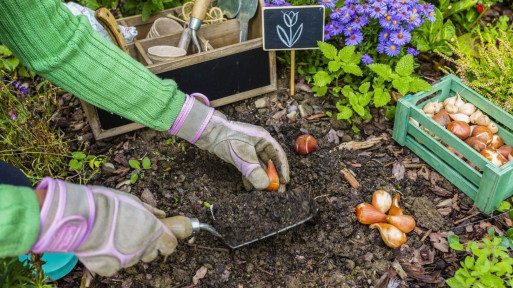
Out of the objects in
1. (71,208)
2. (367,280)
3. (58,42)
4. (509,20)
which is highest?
(58,42)

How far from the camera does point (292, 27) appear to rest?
104 inches

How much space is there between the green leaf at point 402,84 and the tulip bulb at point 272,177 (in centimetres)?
71

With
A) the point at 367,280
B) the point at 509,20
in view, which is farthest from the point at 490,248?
the point at 509,20

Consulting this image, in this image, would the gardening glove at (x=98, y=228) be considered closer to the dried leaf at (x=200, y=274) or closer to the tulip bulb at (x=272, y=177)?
the dried leaf at (x=200, y=274)

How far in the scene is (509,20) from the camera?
341 centimetres

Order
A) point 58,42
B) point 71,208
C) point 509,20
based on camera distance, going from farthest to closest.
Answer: point 509,20, point 58,42, point 71,208

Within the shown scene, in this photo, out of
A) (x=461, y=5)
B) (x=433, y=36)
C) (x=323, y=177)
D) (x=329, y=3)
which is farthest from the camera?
(x=461, y=5)

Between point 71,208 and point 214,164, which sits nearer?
point 71,208

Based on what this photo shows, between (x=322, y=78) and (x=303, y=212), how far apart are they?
828mm

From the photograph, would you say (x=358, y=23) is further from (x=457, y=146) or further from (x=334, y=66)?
(x=457, y=146)

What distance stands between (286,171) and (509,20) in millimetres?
2059

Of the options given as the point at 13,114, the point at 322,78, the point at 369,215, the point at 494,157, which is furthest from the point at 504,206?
the point at 13,114

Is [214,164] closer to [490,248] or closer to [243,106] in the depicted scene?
[243,106]

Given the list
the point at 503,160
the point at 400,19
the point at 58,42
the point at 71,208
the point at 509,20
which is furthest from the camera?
the point at 509,20
